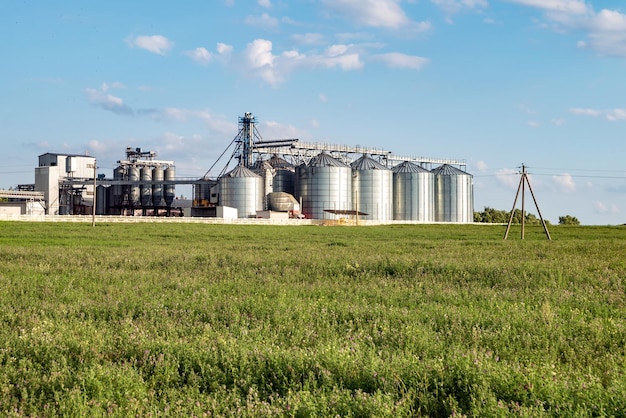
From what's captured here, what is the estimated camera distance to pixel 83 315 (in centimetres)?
1166

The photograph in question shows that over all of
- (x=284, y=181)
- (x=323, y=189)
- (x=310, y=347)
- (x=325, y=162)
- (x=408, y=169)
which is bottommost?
(x=310, y=347)

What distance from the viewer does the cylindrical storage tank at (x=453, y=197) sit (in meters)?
130

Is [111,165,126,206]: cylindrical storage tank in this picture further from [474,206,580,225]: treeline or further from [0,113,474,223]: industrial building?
→ [474,206,580,225]: treeline

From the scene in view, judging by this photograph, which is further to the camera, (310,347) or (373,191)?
(373,191)

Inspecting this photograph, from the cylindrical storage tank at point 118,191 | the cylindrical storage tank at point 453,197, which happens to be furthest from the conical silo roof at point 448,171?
the cylindrical storage tank at point 118,191

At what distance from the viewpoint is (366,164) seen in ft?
419

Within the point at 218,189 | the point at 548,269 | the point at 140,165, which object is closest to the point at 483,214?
the point at 218,189

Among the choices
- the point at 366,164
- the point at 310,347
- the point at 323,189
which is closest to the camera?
the point at 310,347

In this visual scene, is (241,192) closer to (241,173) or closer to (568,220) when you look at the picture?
(241,173)

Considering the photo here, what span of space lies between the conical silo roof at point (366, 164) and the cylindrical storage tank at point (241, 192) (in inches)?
874

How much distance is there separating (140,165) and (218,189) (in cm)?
2601

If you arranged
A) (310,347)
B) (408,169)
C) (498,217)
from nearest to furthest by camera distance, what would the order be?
(310,347), (408,169), (498,217)

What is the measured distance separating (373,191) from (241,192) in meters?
26.6

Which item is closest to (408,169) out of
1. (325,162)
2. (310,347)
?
(325,162)
